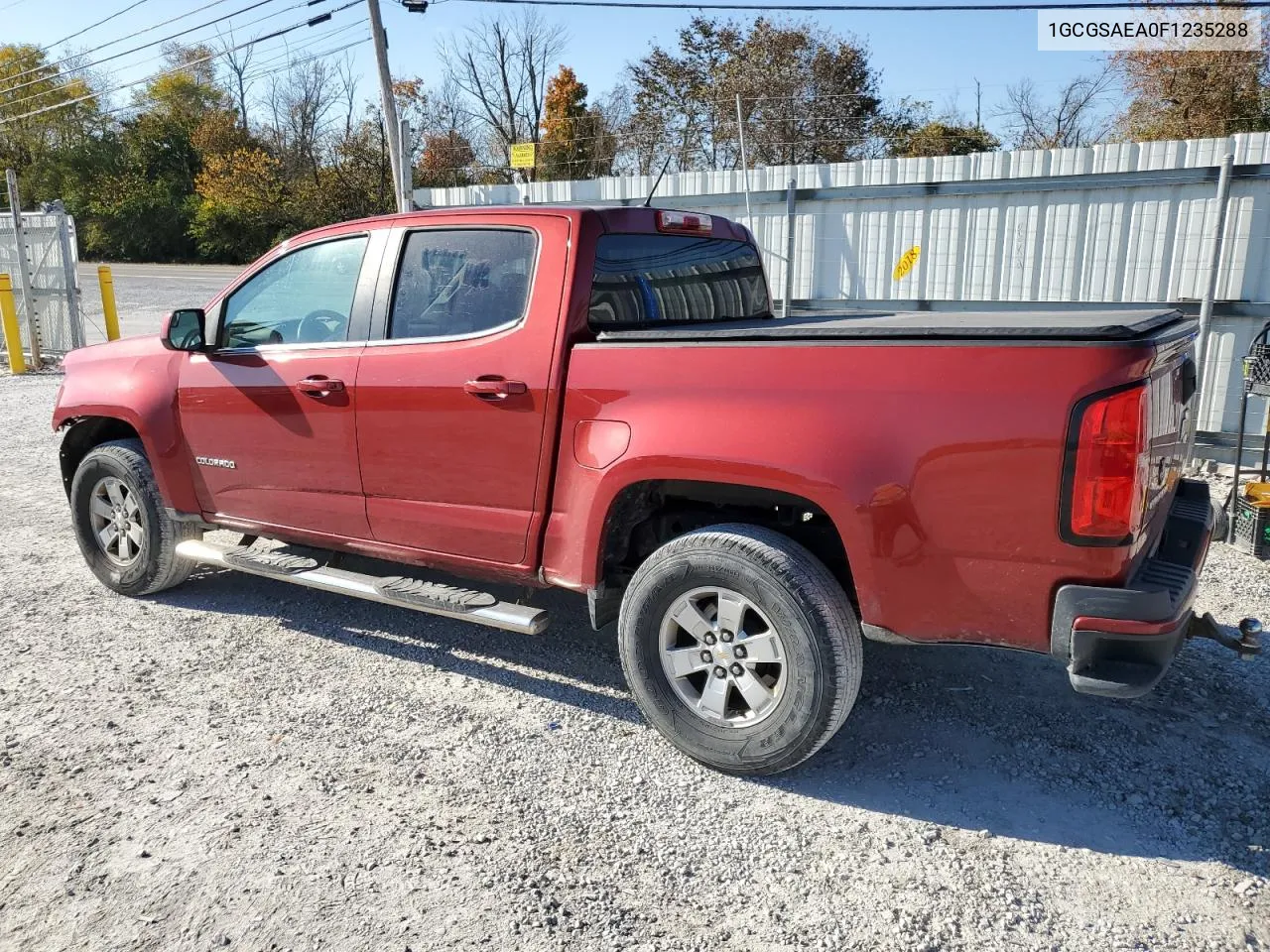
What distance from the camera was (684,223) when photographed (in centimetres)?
409

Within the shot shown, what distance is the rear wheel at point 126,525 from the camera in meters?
4.90

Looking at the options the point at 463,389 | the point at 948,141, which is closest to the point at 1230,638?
the point at 463,389

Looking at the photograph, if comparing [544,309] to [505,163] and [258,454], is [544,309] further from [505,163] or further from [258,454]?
[505,163]

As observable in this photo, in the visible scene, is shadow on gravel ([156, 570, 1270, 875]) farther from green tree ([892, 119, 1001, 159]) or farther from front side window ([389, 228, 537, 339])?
green tree ([892, 119, 1001, 159])

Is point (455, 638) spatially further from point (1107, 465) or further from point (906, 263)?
point (906, 263)

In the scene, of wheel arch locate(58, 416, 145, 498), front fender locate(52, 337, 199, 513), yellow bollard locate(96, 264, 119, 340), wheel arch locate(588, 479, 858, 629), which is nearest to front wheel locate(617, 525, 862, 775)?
wheel arch locate(588, 479, 858, 629)

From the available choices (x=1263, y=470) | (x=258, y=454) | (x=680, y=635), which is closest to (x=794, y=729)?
(x=680, y=635)

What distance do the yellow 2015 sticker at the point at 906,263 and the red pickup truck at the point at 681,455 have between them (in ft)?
16.4

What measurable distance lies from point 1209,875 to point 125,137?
189 feet

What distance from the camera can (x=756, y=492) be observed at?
3.24 meters

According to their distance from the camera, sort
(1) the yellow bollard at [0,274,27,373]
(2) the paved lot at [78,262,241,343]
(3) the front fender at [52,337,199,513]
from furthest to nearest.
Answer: (2) the paved lot at [78,262,241,343] → (1) the yellow bollard at [0,274,27,373] → (3) the front fender at [52,337,199,513]

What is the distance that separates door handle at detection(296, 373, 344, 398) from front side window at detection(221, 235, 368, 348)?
203 millimetres

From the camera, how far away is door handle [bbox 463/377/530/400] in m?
3.55

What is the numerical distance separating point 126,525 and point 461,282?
8.46ft
